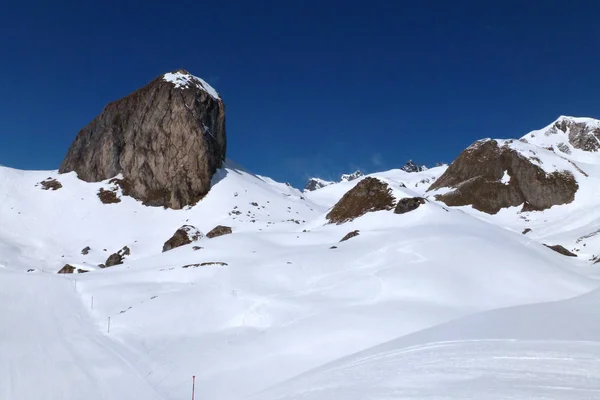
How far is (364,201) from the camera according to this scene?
47125 mm

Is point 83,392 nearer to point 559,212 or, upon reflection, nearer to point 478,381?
point 478,381

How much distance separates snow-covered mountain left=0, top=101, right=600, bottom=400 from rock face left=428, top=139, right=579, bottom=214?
26.0 meters

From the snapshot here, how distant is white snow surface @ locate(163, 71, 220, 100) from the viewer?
79375 mm

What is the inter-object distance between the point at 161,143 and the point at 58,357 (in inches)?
2607

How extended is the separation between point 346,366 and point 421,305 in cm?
816

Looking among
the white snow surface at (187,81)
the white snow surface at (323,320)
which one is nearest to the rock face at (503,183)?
the white snow surface at (323,320)

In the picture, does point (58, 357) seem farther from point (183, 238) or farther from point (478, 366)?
point (183, 238)

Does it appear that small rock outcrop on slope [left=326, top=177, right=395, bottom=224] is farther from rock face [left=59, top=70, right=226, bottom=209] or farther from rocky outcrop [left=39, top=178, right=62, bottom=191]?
rocky outcrop [left=39, top=178, right=62, bottom=191]

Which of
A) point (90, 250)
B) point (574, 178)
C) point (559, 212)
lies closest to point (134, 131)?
point (90, 250)

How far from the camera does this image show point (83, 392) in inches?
456

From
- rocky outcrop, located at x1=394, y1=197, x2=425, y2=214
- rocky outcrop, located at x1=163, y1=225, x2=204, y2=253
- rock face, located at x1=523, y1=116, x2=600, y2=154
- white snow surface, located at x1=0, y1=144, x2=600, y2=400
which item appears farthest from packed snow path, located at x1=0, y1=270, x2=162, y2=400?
rock face, located at x1=523, y1=116, x2=600, y2=154

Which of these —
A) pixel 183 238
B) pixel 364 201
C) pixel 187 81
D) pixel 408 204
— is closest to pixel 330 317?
pixel 408 204

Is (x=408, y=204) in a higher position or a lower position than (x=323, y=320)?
higher

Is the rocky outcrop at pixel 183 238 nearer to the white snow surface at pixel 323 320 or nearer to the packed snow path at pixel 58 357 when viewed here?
the white snow surface at pixel 323 320
